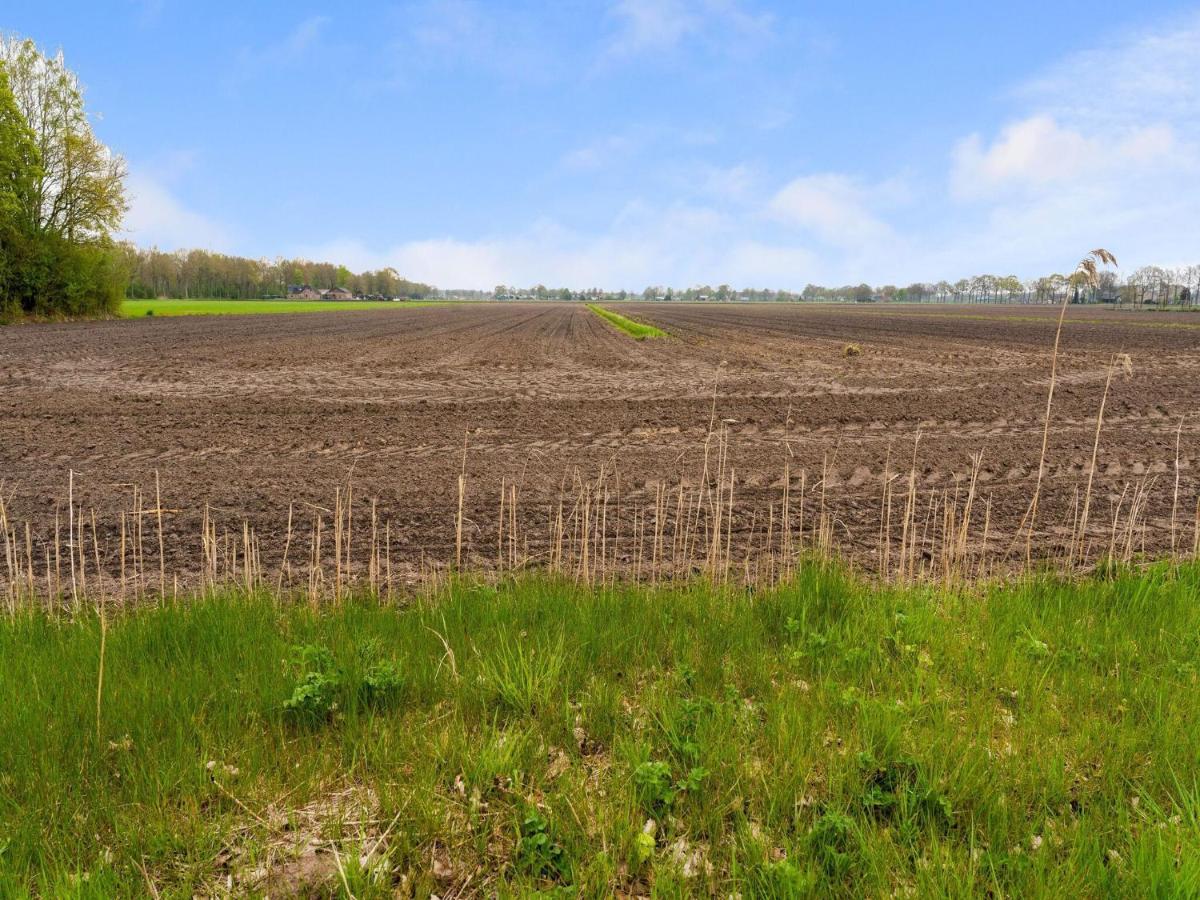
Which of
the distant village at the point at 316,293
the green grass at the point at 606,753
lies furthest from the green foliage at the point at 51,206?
the distant village at the point at 316,293

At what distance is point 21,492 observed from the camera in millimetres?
8711

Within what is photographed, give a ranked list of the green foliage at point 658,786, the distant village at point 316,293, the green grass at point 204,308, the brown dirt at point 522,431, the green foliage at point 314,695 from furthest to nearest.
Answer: the distant village at point 316,293 → the green grass at point 204,308 → the brown dirt at point 522,431 → the green foliage at point 314,695 → the green foliage at point 658,786

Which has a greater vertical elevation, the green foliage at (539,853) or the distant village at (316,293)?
the distant village at (316,293)

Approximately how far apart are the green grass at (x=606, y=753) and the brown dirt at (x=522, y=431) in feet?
8.97

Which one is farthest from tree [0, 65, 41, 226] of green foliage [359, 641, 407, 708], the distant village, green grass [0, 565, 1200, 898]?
the distant village

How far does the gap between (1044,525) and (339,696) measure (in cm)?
772

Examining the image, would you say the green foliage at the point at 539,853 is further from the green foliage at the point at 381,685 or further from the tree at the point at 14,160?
the tree at the point at 14,160

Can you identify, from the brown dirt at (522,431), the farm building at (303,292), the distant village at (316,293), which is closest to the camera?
the brown dirt at (522,431)

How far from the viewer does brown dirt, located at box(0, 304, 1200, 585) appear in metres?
8.47

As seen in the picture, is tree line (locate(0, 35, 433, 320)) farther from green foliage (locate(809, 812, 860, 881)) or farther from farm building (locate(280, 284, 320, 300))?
farm building (locate(280, 284, 320, 300))

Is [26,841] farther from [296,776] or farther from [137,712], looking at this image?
[296,776]

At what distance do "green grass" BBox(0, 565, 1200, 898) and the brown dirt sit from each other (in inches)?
108

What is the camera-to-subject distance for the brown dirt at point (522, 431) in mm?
8469

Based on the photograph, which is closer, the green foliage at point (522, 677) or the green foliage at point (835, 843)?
the green foliage at point (835, 843)
